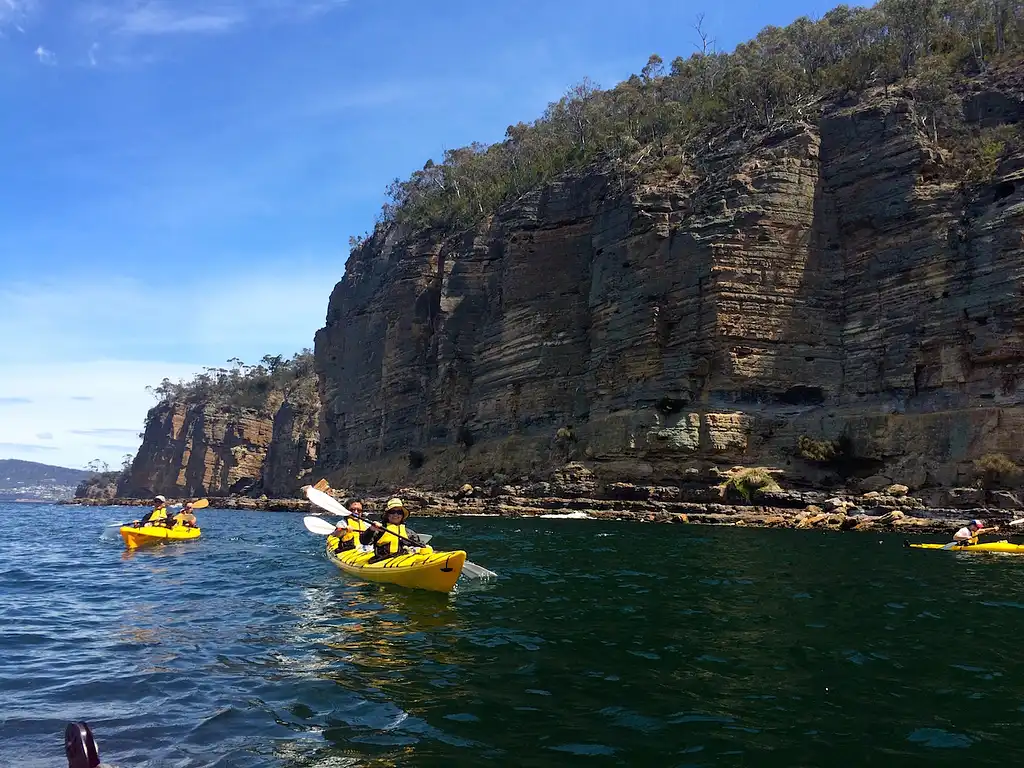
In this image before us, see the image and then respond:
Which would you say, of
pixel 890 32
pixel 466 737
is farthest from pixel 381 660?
pixel 890 32

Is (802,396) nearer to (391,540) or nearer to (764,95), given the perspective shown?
(764,95)

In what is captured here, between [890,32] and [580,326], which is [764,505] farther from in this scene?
[890,32]

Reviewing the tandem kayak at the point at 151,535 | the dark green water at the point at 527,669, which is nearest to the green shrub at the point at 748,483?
the dark green water at the point at 527,669

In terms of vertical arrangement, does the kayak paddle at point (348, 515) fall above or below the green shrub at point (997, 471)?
below

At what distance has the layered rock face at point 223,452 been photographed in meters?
74.8

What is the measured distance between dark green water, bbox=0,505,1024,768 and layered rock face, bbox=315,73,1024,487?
757 inches

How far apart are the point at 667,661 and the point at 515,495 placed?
31529 millimetres

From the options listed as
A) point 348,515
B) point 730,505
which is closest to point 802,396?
point 730,505

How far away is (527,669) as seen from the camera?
7.11 metres

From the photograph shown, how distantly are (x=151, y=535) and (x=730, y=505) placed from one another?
74.6 feet

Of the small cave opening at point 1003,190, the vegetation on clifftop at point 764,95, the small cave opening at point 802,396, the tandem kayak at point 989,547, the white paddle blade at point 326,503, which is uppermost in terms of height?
the vegetation on clifftop at point 764,95

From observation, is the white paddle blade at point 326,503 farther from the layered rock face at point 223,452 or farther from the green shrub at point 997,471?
the layered rock face at point 223,452

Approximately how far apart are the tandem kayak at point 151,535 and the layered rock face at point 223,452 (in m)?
49.5

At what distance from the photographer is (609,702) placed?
6.07m
